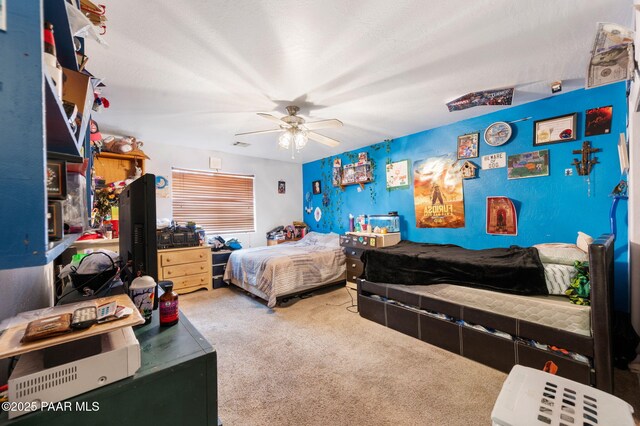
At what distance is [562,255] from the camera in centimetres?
209

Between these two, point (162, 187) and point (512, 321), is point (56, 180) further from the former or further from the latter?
point (162, 187)

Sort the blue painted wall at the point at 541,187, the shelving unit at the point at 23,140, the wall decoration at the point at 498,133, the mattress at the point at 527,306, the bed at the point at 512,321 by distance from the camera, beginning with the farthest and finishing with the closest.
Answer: the wall decoration at the point at 498,133 → the blue painted wall at the point at 541,187 → the mattress at the point at 527,306 → the bed at the point at 512,321 → the shelving unit at the point at 23,140

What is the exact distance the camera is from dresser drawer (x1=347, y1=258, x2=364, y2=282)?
3954 mm

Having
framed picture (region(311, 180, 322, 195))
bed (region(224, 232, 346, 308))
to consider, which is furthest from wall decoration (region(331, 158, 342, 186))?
bed (region(224, 232, 346, 308))

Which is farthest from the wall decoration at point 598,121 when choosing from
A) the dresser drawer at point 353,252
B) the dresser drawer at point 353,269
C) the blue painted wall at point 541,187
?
the dresser drawer at point 353,269

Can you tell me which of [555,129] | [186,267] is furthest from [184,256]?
[555,129]

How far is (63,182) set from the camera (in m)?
0.77

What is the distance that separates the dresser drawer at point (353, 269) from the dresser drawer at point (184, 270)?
A: 2190mm

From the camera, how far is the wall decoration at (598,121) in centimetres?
236

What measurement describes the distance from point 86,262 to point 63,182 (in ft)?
3.74

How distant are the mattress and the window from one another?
373 centimetres

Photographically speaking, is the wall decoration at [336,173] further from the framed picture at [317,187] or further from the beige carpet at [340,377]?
the beige carpet at [340,377]

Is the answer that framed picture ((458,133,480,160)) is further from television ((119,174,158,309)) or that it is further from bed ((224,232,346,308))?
television ((119,174,158,309))

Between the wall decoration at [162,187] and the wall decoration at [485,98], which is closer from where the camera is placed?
the wall decoration at [485,98]
